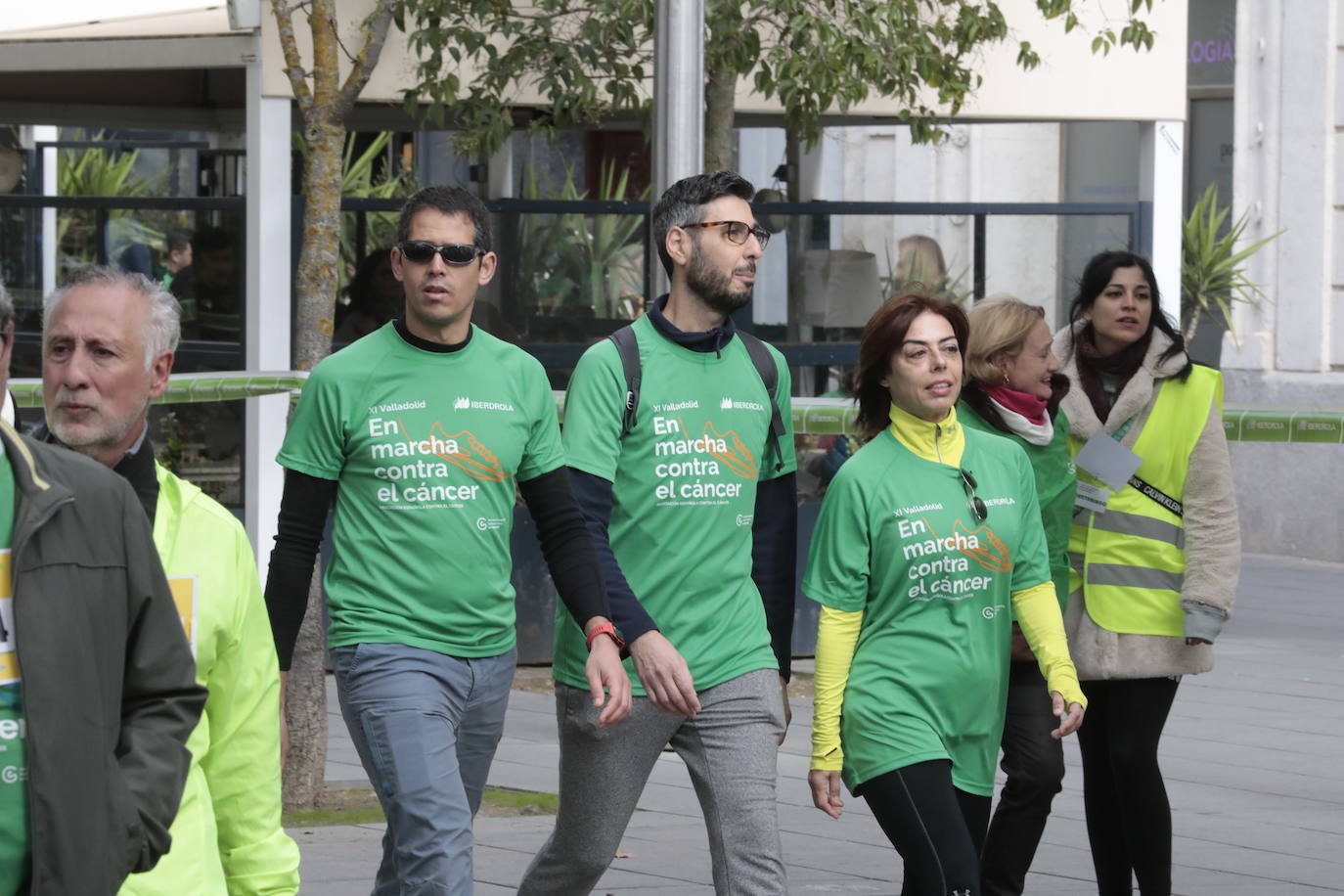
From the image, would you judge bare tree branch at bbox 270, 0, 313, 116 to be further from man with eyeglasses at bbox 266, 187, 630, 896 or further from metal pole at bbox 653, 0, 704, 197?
man with eyeglasses at bbox 266, 187, 630, 896

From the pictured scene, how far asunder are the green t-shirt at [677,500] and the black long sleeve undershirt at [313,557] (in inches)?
6.3

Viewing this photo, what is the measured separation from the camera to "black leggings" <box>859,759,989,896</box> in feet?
15.6

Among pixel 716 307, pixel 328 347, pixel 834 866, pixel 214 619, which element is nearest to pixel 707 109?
pixel 328 347

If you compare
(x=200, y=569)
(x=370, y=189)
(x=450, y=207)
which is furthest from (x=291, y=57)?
(x=370, y=189)

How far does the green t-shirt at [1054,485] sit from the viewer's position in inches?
227

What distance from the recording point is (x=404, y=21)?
10.2m

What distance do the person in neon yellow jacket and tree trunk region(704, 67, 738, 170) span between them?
23.3ft

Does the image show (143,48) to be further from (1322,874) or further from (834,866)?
(1322,874)

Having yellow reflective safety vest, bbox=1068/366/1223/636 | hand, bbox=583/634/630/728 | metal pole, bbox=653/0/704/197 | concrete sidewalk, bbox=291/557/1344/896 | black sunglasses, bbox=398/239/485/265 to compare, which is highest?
metal pole, bbox=653/0/704/197

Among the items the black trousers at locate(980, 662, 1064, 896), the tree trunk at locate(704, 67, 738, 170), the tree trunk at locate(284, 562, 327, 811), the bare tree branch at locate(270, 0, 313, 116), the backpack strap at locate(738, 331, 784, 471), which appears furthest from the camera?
the tree trunk at locate(704, 67, 738, 170)

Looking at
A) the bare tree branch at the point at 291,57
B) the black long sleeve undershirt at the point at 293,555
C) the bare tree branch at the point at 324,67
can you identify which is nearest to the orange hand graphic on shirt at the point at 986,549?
the black long sleeve undershirt at the point at 293,555

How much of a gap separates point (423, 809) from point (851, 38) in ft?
18.6

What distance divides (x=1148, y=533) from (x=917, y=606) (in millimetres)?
1204

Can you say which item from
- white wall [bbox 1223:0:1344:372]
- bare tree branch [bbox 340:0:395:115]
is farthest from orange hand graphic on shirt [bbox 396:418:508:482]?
white wall [bbox 1223:0:1344:372]
